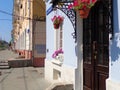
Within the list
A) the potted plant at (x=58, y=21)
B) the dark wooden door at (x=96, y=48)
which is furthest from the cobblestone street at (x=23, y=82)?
the dark wooden door at (x=96, y=48)

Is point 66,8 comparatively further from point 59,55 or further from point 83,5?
point 59,55

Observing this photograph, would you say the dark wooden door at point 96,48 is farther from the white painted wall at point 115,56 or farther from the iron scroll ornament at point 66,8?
the white painted wall at point 115,56

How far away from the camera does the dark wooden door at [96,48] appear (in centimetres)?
841

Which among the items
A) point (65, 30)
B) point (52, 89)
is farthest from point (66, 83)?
point (65, 30)

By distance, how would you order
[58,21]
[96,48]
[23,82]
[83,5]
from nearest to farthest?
[83,5]
[96,48]
[58,21]
[23,82]

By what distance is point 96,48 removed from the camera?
9000 millimetres

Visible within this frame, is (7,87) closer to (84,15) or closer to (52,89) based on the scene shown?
(52,89)

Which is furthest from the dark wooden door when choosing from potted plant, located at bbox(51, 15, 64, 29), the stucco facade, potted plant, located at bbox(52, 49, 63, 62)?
potted plant, located at bbox(52, 49, 63, 62)

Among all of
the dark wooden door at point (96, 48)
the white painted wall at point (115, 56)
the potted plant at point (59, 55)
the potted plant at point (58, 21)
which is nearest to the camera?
the white painted wall at point (115, 56)

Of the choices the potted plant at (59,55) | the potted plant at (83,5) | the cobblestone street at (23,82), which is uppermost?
the potted plant at (83,5)

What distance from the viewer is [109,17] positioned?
7527 millimetres

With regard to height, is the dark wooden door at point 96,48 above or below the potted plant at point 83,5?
→ below

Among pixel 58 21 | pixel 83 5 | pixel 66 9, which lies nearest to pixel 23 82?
pixel 58 21

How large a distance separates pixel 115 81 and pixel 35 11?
19589 mm
